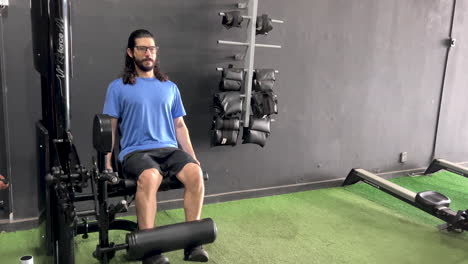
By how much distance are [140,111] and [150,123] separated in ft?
0.30

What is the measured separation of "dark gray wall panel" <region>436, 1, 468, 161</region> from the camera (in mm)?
4426

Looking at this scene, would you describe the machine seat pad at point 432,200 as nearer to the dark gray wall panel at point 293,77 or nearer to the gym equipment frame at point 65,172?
the dark gray wall panel at point 293,77

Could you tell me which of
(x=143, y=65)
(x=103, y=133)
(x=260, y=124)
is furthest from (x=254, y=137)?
(x=103, y=133)

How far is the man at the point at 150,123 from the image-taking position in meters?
2.21

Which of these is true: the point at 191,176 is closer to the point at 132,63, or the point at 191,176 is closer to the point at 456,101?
the point at 132,63

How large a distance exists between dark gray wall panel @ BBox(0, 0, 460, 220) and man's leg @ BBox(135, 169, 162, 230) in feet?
2.84

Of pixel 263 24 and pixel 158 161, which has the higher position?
pixel 263 24

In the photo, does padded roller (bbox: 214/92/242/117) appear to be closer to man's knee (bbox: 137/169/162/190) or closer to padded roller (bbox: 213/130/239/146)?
padded roller (bbox: 213/130/239/146)

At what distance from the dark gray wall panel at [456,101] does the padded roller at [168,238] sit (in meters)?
3.75

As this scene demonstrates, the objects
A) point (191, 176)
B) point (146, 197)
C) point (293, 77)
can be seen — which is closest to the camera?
point (146, 197)

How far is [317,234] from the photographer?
9.21 ft

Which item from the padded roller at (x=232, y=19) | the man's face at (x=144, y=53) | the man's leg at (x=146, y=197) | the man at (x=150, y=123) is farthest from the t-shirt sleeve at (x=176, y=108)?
the padded roller at (x=232, y=19)

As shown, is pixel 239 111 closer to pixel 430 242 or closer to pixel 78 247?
pixel 78 247

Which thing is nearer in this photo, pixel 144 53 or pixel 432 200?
pixel 144 53
